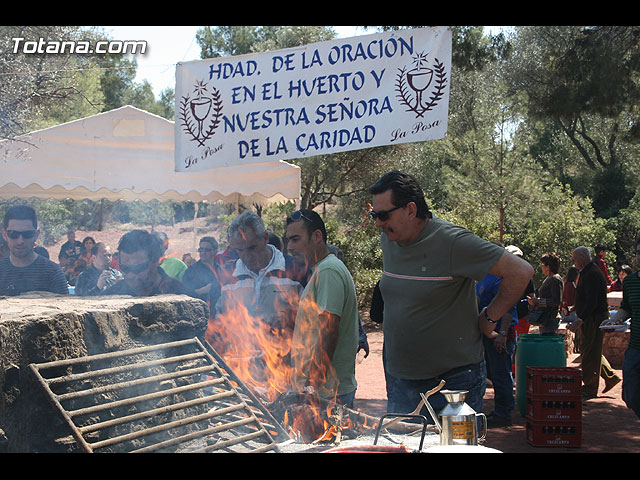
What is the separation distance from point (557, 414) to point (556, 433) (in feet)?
0.65

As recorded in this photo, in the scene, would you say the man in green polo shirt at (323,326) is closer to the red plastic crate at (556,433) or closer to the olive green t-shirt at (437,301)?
the olive green t-shirt at (437,301)

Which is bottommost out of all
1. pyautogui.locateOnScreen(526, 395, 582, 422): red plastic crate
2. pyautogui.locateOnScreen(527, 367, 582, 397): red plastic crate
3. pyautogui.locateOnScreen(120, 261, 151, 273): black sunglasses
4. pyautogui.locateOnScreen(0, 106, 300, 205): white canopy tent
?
pyautogui.locateOnScreen(526, 395, 582, 422): red plastic crate

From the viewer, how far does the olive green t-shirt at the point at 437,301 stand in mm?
3295

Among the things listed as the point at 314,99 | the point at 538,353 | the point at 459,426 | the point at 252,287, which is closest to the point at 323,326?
the point at 459,426

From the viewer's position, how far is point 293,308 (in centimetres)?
480

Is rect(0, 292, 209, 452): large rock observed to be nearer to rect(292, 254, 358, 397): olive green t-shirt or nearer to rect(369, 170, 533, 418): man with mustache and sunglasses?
rect(292, 254, 358, 397): olive green t-shirt

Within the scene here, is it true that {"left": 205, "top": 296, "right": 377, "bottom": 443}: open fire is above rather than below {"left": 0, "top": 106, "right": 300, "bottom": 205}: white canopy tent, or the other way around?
below

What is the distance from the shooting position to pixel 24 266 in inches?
216

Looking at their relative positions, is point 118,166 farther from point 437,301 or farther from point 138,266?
point 437,301

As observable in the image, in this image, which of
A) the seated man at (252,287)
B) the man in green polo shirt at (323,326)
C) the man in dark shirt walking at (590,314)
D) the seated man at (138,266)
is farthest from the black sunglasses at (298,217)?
the man in dark shirt walking at (590,314)

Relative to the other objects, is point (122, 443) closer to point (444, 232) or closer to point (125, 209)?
point (444, 232)

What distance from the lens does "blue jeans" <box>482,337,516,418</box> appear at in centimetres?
692

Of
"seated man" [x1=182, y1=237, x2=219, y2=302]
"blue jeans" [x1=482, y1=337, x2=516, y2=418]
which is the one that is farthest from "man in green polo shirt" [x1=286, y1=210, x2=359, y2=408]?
"blue jeans" [x1=482, y1=337, x2=516, y2=418]

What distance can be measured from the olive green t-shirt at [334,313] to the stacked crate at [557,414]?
3.23m
